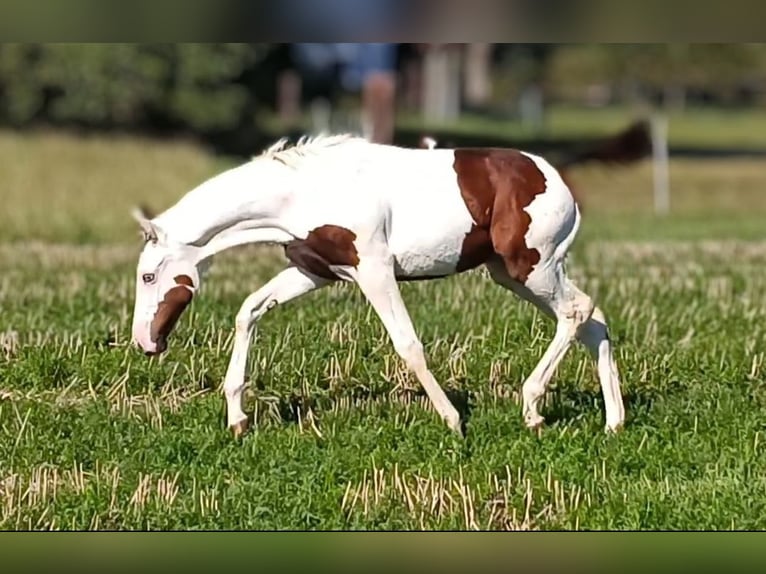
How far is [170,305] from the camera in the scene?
23.0ft

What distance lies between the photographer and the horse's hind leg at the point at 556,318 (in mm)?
7172

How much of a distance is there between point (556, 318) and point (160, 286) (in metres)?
2.17

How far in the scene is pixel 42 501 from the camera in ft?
21.1

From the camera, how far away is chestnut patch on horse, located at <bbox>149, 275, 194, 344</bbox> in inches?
275

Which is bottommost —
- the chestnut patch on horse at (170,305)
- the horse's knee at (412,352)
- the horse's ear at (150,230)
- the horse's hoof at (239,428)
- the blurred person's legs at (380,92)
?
the horse's hoof at (239,428)

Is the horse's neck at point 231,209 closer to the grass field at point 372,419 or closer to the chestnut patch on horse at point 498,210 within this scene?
the chestnut patch on horse at point 498,210

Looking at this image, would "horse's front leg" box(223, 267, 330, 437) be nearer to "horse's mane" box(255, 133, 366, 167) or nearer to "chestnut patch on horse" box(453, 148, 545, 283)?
"horse's mane" box(255, 133, 366, 167)

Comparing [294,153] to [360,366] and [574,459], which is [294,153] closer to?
[360,366]

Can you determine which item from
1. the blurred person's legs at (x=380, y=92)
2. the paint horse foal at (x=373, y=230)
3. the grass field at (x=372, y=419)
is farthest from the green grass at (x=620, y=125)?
the paint horse foal at (x=373, y=230)

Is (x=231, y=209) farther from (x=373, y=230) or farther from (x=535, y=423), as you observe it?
(x=535, y=423)

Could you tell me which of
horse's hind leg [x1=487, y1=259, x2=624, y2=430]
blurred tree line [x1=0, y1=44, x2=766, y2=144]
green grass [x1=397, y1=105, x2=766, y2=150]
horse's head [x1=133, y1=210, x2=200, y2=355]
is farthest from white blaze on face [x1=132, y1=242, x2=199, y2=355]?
green grass [x1=397, y1=105, x2=766, y2=150]

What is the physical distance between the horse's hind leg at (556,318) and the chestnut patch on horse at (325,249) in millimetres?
887

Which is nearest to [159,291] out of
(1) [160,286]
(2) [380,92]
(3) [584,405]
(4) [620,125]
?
(1) [160,286]

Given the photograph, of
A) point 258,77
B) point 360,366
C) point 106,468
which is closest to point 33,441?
point 106,468
